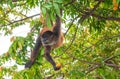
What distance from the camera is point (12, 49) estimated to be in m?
2.79

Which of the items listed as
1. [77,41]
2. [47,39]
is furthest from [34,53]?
[77,41]

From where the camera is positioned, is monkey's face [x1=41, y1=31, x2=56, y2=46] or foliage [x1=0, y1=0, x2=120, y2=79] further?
monkey's face [x1=41, y1=31, x2=56, y2=46]

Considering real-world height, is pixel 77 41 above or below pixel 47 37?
below

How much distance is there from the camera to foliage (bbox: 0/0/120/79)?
2.81 meters

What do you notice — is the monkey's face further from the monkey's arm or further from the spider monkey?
the monkey's arm

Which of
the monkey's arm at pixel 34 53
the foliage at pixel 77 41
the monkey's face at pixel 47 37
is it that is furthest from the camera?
the monkey's arm at pixel 34 53

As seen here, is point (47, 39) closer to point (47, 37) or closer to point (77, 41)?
point (47, 37)

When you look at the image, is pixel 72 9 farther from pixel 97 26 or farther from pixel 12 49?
pixel 12 49

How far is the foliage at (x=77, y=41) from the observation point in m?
2.81

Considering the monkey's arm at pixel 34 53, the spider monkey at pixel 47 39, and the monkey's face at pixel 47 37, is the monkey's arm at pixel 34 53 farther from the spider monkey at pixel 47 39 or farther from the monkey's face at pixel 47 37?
the monkey's face at pixel 47 37

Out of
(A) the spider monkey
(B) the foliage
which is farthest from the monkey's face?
(B) the foliage

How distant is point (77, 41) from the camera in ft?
15.4

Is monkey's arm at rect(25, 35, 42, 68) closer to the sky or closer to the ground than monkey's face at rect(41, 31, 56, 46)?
closer to the ground

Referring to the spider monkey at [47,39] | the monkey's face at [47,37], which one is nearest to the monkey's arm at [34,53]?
the spider monkey at [47,39]
